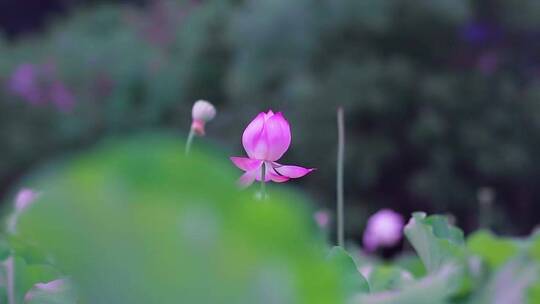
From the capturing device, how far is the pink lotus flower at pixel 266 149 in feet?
1.73

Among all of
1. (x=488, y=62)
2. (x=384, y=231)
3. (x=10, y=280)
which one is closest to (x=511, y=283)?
(x=10, y=280)

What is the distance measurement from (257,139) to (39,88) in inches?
225

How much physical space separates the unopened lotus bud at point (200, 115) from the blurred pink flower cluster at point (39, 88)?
5345mm

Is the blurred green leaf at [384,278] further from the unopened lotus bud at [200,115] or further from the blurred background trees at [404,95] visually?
the blurred background trees at [404,95]

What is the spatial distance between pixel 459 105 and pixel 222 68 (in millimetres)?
1719

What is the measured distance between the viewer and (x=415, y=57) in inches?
198

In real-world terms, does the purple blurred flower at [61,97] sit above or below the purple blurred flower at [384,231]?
above

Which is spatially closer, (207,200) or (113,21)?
(207,200)

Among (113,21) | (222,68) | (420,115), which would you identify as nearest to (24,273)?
(420,115)

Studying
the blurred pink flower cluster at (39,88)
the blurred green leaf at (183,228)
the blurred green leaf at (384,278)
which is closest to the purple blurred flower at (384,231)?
the blurred green leaf at (384,278)

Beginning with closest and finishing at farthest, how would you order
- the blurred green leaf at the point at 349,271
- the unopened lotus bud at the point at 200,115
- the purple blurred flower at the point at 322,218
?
1. the blurred green leaf at the point at 349,271
2. the unopened lotus bud at the point at 200,115
3. the purple blurred flower at the point at 322,218

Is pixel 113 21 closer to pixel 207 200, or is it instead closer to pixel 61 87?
pixel 61 87

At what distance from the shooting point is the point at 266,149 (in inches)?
20.8

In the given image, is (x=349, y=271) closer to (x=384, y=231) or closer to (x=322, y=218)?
(x=322, y=218)
